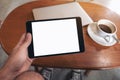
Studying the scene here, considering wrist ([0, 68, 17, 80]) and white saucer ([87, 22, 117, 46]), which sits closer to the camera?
wrist ([0, 68, 17, 80])

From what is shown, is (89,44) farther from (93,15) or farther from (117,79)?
(117,79)

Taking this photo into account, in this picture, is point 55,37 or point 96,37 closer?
point 55,37

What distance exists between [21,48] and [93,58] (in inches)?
13.1

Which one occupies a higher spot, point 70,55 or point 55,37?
point 55,37

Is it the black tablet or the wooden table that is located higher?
the black tablet

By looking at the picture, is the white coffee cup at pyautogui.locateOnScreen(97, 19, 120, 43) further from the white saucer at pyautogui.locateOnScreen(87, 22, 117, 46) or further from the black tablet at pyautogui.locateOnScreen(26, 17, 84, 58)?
the black tablet at pyautogui.locateOnScreen(26, 17, 84, 58)

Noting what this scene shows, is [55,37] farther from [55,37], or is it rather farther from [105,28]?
[105,28]

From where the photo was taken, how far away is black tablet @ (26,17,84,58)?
76 cm

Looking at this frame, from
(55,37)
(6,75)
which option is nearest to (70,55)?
(55,37)

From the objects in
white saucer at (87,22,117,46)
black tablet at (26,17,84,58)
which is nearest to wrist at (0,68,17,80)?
black tablet at (26,17,84,58)

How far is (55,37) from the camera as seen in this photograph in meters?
0.77

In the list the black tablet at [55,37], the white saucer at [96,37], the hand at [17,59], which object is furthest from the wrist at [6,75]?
the white saucer at [96,37]

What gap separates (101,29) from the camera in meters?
0.92

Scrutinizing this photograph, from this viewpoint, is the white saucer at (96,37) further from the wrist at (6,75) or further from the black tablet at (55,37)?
the wrist at (6,75)
